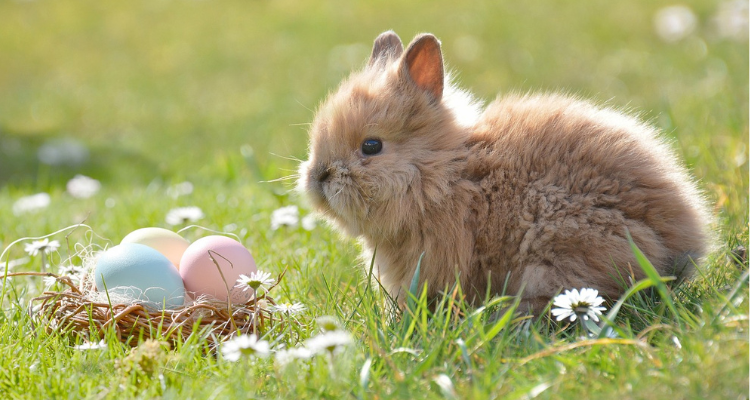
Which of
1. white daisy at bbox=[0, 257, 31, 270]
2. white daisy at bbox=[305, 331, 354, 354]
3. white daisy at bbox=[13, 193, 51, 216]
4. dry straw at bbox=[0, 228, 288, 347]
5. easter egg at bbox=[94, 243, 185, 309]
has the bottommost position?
white daisy at bbox=[13, 193, 51, 216]

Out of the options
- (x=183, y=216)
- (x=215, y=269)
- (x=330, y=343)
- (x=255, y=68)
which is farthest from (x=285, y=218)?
(x=255, y=68)

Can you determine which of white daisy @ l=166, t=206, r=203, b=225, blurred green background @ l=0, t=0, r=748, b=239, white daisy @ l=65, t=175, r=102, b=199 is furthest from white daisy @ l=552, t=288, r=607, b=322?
white daisy @ l=65, t=175, r=102, b=199

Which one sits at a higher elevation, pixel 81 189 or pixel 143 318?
pixel 143 318

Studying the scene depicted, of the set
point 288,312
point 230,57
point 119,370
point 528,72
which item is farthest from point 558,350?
point 230,57

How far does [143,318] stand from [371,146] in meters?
1.05

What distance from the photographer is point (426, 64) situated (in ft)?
9.24

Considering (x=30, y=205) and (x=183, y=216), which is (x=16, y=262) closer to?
(x=183, y=216)

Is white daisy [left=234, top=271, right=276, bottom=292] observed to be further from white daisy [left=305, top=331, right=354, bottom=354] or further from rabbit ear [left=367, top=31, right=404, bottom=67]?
rabbit ear [left=367, top=31, right=404, bottom=67]

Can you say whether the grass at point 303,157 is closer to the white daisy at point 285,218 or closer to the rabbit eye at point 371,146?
the white daisy at point 285,218

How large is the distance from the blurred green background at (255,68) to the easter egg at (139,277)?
200cm

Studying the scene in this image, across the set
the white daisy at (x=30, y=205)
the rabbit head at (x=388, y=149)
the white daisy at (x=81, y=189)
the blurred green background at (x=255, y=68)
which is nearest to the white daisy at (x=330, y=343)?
the rabbit head at (x=388, y=149)

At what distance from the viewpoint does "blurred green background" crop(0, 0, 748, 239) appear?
670 cm

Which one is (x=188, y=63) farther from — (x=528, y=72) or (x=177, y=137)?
(x=528, y=72)

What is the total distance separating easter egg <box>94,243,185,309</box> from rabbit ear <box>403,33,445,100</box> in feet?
3.99
